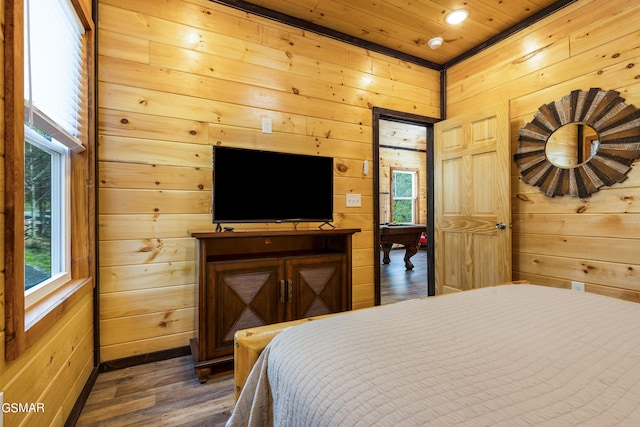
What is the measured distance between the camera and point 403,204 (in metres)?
7.73

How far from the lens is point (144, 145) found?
7.09ft

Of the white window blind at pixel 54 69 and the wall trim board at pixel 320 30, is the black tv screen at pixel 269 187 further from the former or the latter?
the wall trim board at pixel 320 30

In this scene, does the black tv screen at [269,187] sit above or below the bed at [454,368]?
above

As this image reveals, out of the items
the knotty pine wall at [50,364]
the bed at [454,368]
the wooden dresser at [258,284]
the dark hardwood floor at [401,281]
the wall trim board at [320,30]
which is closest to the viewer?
the bed at [454,368]

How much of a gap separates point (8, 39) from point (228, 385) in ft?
6.24

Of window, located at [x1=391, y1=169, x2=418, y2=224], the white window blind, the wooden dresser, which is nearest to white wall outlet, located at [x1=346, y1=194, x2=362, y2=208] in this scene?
the wooden dresser

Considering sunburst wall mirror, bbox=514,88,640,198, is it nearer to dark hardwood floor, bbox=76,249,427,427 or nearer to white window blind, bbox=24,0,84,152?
dark hardwood floor, bbox=76,249,427,427

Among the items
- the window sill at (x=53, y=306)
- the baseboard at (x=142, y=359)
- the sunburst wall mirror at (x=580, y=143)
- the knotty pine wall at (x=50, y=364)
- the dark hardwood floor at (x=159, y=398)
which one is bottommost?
the dark hardwood floor at (x=159, y=398)

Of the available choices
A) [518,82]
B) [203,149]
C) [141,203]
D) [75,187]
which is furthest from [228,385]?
[518,82]

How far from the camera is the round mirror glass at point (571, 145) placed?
89.8 inches

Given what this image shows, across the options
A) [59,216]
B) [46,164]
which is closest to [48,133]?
[46,164]

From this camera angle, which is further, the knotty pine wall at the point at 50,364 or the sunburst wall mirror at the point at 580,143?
the sunburst wall mirror at the point at 580,143

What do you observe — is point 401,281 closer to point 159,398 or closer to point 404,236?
point 404,236

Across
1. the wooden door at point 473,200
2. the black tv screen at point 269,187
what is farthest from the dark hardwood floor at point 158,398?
the wooden door at point 473,200
